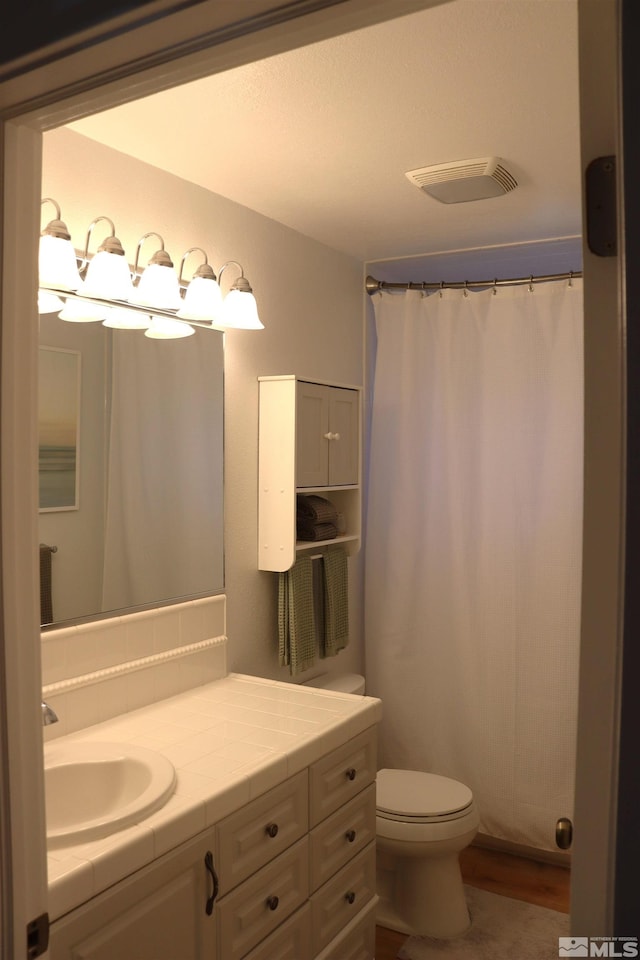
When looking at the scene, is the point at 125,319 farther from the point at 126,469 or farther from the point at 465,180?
the point at 465,180

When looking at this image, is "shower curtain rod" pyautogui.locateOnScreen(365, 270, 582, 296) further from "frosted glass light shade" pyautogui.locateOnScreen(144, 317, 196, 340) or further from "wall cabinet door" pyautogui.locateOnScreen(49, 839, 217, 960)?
"wall cabinet door" pyautogui.locateOnScreen(49, 839, 217, 960)

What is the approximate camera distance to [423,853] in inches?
103

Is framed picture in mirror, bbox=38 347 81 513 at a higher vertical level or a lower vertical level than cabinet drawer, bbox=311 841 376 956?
higher

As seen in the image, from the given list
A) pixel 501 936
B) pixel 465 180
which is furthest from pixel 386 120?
pixel 501 936

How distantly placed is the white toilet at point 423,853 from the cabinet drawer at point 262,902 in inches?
26.7

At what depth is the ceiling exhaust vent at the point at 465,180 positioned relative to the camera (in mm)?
2379

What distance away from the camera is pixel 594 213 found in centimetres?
69

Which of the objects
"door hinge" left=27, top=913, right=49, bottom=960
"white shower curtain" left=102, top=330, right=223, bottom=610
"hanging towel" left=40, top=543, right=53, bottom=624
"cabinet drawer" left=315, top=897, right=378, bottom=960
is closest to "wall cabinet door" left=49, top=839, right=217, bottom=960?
"door hinge" left=27, top=913, right=49, bottom=960

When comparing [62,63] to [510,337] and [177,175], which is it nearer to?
[177,175]

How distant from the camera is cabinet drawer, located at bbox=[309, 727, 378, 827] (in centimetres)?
209

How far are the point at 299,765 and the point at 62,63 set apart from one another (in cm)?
165

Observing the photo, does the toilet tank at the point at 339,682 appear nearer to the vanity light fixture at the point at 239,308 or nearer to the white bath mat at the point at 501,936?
the white bath mat at the point at 501,936

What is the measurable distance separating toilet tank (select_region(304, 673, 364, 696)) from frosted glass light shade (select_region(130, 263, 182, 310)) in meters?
1.60

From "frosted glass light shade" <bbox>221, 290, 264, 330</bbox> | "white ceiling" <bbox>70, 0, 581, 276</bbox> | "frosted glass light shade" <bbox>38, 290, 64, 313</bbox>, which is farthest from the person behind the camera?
"frosted glass light shade" <bbox>221, 290, 264, 330</bbox>
